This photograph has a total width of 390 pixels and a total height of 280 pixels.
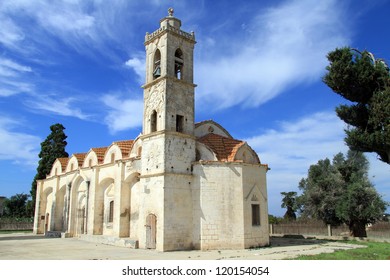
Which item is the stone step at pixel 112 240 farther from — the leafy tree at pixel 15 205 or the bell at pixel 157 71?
the leafy tree at pixel 15 205

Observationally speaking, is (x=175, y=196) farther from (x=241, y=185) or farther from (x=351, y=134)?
(x=351, y=134)

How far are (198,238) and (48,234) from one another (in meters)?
17.2

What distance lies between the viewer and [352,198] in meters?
25.1

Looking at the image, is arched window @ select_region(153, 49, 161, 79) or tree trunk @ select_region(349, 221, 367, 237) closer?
arched window @ select_region(153, 49, 161, 79)

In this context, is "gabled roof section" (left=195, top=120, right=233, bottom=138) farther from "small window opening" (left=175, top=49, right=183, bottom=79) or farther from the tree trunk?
the tree trunk

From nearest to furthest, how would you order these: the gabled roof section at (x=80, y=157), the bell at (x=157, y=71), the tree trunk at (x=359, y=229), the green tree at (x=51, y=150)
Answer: the bell at (x=157, y=71), the tree trunk at (x=359, y=229), the gabled roof section at (x=80, y=157), the green tree at (x=51, y=150)

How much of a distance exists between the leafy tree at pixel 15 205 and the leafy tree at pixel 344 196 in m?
49.3

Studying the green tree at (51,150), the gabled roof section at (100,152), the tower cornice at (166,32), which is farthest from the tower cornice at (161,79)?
the green tree at (51,150)

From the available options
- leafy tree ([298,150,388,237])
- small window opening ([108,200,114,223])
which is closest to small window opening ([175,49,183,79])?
small window opening ([108,200,114,223])

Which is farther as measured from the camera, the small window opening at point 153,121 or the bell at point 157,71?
the bell at point 157,71

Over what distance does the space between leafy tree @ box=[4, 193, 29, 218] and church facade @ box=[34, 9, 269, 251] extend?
140ft

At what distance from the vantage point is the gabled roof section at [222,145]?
1958 cm

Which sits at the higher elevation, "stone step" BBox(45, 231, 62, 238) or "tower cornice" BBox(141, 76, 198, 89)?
"tower cornice" BBox(141, 76, 198, 89)

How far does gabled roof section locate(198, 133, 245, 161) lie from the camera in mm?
19578
